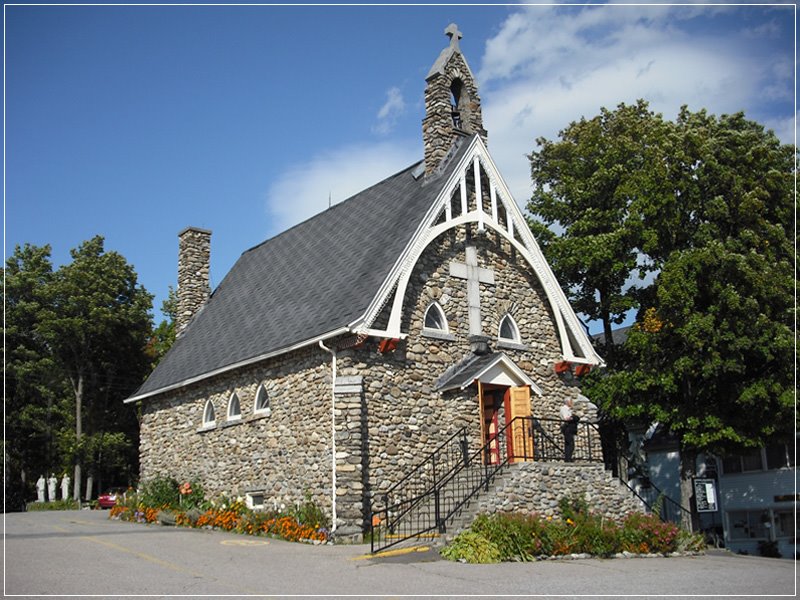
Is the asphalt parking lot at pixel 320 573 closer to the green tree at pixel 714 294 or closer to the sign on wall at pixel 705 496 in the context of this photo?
the sign on wall at pixel 705 496

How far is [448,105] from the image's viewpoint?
2245 centimetres

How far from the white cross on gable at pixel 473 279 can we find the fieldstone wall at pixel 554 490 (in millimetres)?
4333

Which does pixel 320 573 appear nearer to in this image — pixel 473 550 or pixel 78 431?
pixel 473 550

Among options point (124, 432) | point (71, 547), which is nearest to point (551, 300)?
point (71, 547)

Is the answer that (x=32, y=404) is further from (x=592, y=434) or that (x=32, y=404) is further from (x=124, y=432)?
(x=592, y=434)

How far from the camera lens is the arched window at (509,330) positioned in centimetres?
2136

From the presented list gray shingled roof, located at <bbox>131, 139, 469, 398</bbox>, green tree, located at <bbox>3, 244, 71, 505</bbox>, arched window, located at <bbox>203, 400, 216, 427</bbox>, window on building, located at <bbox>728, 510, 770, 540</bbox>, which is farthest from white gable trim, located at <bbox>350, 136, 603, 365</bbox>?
green tree, located at <bbox>3, 244, 71, 505</bbox>

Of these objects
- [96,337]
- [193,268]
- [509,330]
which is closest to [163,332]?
[96,337]

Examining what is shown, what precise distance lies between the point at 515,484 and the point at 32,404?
3261 centimetres

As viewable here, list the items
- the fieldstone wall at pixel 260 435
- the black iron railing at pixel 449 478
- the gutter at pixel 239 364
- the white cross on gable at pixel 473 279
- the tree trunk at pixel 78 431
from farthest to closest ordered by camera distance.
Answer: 1. the tree trunk at pixel 78 431
2. the white cross on gable at pixel 473 279
3. the fieldstone wall at pixel 260 435
4. the gutter at pixel 239 364
5. the black iron railing at pixel 449 478

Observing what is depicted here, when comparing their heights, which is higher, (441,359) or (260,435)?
(441,359)

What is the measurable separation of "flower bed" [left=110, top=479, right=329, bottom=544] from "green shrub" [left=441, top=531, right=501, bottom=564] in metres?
3.87

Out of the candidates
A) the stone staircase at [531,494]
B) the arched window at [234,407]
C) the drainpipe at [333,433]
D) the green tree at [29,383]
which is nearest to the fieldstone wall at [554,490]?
the stone staircase at [531,494]

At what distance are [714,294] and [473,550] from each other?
1205 centimetres
